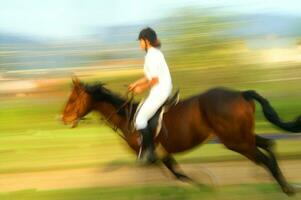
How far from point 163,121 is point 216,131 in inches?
27.0

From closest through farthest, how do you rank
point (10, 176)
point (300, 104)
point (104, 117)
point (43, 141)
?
point (104, 117) → point (10, 176) → point (43, 141) → point (300, 104)

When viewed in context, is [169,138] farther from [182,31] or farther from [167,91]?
[182,31]

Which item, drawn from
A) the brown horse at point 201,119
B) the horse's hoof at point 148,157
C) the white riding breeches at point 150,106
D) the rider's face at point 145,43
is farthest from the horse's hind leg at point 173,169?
the rider's face at point 145,43

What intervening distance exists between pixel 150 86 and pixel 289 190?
209cm

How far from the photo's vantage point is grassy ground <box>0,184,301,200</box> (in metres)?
7.68

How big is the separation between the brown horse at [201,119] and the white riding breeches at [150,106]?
0.74ft

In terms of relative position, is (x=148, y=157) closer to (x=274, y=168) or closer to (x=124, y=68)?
(x=274, y=168)

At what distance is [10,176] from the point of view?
11.0m

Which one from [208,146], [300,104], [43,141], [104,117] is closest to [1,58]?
[43,141]

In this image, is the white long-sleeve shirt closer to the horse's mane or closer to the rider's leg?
the rider's leg

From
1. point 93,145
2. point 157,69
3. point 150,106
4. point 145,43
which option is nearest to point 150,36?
point 145,43

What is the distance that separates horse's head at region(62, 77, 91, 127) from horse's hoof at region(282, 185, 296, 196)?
2.75 metres

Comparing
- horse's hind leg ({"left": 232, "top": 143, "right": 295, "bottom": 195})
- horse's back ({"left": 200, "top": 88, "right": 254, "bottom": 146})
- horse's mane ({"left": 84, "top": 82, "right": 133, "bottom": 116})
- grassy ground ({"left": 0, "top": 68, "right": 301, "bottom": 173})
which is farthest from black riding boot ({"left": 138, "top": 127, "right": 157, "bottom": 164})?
horse's hind leg ({"left": 232, "top": 143, "right": 295, "bottom": 195})

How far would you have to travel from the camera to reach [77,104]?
8.12 metres
